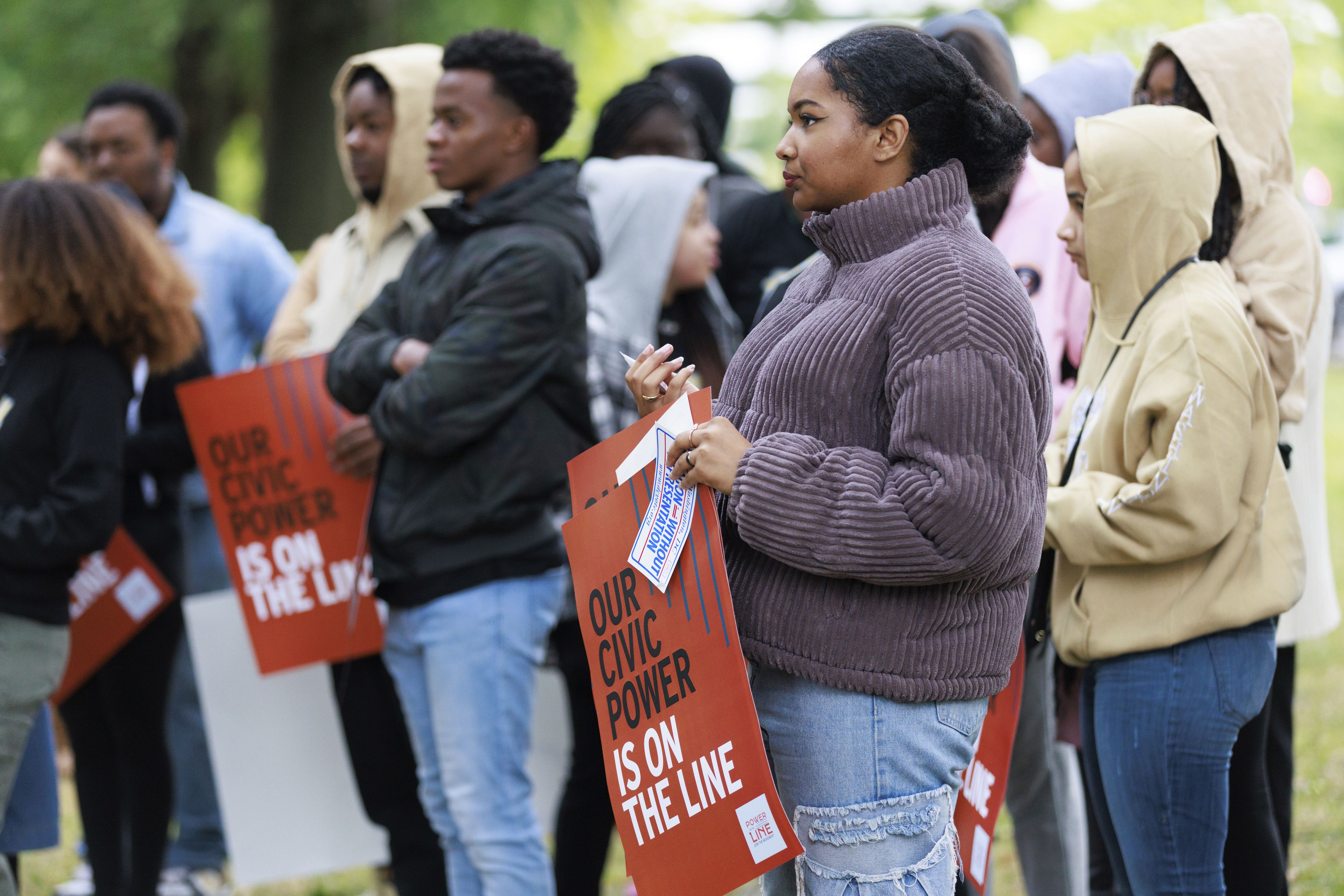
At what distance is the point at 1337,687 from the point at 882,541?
5303 mm

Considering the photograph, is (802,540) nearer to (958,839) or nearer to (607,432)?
(958,839)

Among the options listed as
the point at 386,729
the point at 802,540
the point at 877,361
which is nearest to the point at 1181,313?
the point at 877,361

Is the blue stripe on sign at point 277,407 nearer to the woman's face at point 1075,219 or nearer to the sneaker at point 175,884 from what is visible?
the sneaker at point 175,884

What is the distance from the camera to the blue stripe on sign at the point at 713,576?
214cm

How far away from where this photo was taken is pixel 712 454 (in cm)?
213

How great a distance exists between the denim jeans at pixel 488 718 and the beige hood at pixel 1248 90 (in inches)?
74.1

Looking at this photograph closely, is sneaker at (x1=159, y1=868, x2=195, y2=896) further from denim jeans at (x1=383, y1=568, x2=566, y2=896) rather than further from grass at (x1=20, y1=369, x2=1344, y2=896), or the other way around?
denim jeans at (x1=383, y1=568, x2=566, y2=896)

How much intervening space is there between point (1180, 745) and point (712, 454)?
3.91ft

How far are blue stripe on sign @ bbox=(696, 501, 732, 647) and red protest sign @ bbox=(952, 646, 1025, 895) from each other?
680mm

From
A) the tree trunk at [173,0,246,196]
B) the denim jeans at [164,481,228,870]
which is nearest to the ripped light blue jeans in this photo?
the denim jeans at [164,481,228,870]

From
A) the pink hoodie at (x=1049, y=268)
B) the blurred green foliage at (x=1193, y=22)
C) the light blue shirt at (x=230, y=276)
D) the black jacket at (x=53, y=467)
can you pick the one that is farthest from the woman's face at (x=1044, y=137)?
the blurred green foliage at (x=1193, y=22)

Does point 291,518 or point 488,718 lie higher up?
point 291,518

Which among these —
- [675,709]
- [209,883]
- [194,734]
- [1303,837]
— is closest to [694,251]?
[675,709]

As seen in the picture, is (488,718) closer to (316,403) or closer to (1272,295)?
(316,403)
